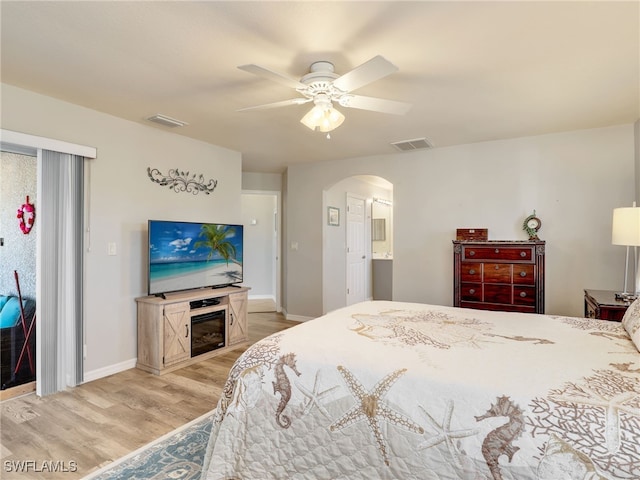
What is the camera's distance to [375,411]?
1.41 meters

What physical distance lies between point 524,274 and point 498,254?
0.31 metres

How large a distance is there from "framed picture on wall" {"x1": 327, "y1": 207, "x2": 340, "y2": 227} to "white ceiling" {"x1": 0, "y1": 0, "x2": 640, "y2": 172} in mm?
2179

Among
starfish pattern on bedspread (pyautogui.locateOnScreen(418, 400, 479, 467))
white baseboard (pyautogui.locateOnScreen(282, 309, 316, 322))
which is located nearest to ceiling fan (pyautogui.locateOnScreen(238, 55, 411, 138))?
starfish pattern on bedspread (pyautogui.locateOnScreen(418, 400, 479, 467))

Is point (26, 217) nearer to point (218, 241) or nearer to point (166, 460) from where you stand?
point (218, 241)

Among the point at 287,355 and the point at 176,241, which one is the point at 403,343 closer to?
the point at 287,355

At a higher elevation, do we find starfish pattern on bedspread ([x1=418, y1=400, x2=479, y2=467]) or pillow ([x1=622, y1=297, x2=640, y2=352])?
pillow ([x1=622, y1=297, x2=640, y2=352])

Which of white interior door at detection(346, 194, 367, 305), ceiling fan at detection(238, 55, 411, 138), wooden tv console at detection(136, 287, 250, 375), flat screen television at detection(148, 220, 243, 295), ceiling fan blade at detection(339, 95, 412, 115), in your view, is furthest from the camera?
white interior door at detection(346, 194, 367, 305)

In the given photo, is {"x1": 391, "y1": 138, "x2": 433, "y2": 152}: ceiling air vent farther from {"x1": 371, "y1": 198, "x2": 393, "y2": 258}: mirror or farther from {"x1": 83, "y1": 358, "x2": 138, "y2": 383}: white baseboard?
{"x1": 83, "y1": 358, "x2": 138, "y2": 383}: white baseboard

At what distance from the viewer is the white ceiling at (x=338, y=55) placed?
1.83 metres

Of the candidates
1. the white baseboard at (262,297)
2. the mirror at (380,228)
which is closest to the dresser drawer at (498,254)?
the mirror at (380,228)

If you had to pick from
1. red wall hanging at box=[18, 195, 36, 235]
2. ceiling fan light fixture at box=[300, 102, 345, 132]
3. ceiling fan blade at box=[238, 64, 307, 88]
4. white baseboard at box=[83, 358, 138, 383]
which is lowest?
white baseboard at box=[83, 358, 138, 383]

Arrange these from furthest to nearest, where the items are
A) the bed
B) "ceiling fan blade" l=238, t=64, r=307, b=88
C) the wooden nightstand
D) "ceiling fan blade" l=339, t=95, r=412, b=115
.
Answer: the wooden nightstand < "ceiling fan blade" l=339, t=95, r=412, b=115 < "ceiling fan blade" l=238, t=64, r=307, b=88 < the bed

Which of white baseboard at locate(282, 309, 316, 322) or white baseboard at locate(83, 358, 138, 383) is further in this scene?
white baseboard at locate(282, 309, 316, 322)

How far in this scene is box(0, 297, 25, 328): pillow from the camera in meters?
3.16
